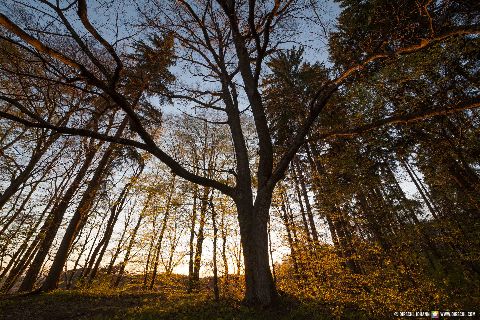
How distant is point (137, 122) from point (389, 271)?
6.66 meters

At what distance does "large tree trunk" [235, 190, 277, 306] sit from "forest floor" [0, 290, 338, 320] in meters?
0.23

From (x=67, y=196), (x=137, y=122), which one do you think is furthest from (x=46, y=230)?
(x=137, y=122)

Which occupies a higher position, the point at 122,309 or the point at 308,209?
the point at 308,209

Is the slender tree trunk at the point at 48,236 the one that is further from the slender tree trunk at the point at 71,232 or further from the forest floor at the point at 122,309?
the forest floor at the point at 122,309

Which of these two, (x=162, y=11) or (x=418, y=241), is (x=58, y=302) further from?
(x=418, y=241)

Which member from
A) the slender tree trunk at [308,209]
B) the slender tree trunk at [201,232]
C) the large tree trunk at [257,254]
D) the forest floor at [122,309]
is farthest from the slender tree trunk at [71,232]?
the slender tree trunk at [308,209]

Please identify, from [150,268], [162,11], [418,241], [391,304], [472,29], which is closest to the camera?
[472,29]

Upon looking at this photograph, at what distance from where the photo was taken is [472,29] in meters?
3.55

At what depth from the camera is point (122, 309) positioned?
7465mm

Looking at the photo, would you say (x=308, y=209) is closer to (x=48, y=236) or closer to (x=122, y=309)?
(x=122, y=309)

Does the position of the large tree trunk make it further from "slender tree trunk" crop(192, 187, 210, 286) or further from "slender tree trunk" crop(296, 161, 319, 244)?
"slender tree trunk" crop(296, 161, 319, 244)

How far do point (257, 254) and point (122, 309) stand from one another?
17.1ft

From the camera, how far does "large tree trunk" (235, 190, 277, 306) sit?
470 cm

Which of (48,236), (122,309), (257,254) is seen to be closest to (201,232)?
(122,309)
